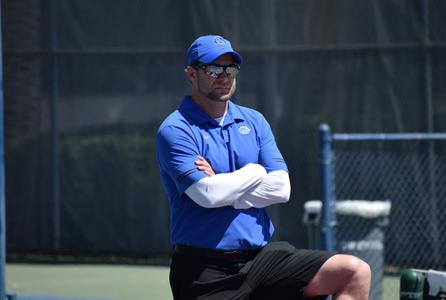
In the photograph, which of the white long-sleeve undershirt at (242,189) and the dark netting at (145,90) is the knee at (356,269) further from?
the dark netting at (145,90)

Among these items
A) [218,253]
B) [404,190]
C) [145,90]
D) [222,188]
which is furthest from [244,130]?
[145,90]

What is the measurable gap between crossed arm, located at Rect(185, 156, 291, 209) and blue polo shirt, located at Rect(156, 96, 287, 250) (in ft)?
0.14

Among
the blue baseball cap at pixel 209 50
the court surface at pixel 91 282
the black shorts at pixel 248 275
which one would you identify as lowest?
the court surface at pixel 91 282

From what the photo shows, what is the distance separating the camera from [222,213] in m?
4.78

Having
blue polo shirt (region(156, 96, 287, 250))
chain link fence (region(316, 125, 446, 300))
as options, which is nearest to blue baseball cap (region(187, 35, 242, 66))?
blue polo shirt (region(156, 96, 287, 250))

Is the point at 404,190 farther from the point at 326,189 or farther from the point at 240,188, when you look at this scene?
the point at 240,188

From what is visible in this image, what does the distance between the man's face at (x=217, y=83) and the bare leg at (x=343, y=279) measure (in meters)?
0.96

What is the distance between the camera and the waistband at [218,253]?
4.71 metres

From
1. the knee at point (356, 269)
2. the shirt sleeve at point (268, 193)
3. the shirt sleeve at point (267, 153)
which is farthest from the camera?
the shirt sleeve at point (267, 153)

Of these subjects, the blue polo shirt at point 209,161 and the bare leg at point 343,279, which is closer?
the bare leg at point 343,279

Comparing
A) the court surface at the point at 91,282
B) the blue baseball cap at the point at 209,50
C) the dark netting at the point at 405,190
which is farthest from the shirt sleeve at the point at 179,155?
the dark netting at the point at 405,190

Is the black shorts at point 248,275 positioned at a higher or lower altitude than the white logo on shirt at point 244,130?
lower

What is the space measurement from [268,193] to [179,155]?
0.50 meters

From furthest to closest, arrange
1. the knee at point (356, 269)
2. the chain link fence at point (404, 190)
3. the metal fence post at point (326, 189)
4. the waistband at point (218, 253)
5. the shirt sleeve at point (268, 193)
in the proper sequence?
the chain link fence at point (404, 190)
the metal fence post at point (326, 189)
the shirt sleeve at point (268, 193)
the waistband at point (218, 253)
the knee at point (356, 269)
